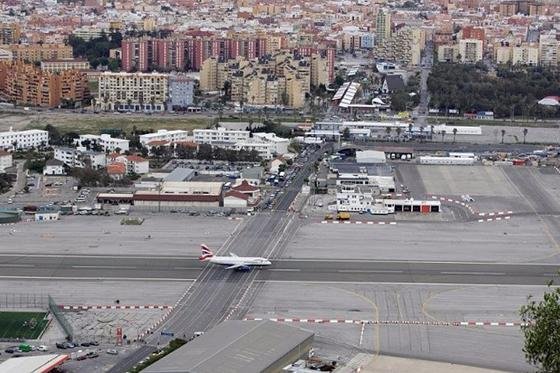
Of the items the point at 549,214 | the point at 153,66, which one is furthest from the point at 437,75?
the point at 549,214

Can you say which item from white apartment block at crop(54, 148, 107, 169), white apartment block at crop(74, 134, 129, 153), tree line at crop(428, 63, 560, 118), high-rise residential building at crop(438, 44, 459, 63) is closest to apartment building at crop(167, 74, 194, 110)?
tree line at crop(428, 63, 560, 118)

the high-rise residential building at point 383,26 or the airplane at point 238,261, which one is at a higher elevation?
the high-rise residential building at point 383,26

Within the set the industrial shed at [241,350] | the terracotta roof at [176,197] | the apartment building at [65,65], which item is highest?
the apartment building at [65,65]

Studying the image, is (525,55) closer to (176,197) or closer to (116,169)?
(116,169)

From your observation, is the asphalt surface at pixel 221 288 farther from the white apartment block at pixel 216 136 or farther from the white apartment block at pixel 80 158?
the white apartment block at pixel 216 136

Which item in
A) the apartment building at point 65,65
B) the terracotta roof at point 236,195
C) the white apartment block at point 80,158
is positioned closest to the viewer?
the terracotta roof at point 236,195

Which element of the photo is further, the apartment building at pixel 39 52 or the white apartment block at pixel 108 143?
the apartment building at pixel 39 52

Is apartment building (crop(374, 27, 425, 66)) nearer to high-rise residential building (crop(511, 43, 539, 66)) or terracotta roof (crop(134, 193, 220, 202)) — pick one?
high-rise residential building (crop(511, 43, 539, 66))

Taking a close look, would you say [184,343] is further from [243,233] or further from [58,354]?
[243,233]

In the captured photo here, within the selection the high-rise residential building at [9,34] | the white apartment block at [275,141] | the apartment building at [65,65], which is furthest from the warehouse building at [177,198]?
the high-rise residential building at [9,34]
